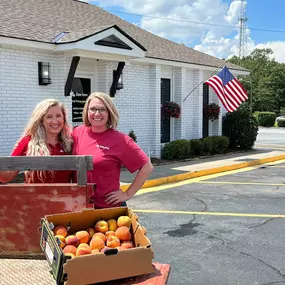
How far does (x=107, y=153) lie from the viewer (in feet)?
9.89

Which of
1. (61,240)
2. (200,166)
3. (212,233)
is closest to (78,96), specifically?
(200,166)

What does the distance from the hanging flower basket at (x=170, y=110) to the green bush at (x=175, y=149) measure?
1111 millimetres

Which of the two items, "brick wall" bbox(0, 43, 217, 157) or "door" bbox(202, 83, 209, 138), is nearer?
"brick wall" bbox(0, 43, 217, 157)

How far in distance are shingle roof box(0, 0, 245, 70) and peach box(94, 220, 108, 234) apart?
7633 millimetres

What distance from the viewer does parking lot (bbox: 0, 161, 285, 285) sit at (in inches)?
169

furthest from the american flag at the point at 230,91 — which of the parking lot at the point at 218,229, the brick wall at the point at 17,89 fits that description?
the brick wall at the point at 17,89

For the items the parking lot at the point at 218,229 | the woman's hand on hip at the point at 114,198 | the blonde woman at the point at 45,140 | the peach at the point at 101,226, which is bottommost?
the parking lot at the point at 218,229

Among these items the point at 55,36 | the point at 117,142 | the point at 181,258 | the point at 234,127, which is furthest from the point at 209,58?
the point at 117,142

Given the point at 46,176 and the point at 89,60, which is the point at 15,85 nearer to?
the point at 89,60

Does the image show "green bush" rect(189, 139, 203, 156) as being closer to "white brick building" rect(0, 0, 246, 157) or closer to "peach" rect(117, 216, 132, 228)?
"white brick building" rect(0, 0, 246, 157)

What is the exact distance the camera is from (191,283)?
422cm

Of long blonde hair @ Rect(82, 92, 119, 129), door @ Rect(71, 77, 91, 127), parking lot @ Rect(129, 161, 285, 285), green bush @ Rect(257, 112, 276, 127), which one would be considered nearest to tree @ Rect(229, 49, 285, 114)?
green bush @ Rect(257, 112, 276, 127)

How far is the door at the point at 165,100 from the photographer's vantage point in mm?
14688

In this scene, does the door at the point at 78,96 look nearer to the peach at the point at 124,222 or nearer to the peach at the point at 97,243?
the peach at the point at 124,222
